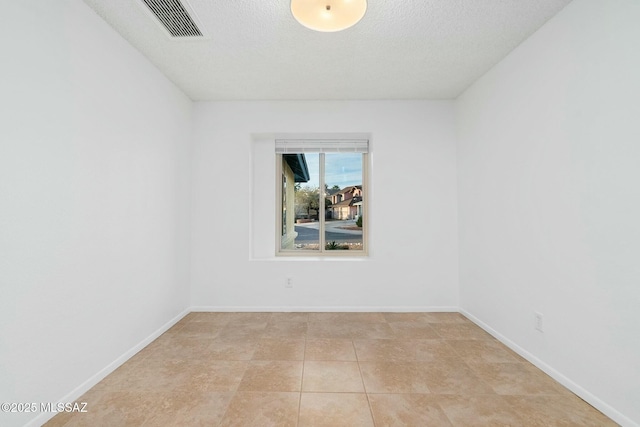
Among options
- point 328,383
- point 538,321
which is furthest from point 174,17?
point 538,321

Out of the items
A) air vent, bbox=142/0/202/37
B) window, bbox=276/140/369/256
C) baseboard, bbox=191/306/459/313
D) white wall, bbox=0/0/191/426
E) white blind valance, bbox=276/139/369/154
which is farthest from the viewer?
window, bbox=276/140/369/256

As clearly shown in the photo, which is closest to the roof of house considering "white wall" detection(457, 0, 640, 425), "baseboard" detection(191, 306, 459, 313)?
"baseboard" detection(191, 306, 459, 313)

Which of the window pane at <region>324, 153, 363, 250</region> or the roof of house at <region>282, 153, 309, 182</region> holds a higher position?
the roof of house at <region>282, 153, 309, 182</region>

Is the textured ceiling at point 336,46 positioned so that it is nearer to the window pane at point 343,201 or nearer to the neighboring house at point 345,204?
the window pane at point 343,201

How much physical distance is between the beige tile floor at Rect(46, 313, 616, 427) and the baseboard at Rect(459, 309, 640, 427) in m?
0.04

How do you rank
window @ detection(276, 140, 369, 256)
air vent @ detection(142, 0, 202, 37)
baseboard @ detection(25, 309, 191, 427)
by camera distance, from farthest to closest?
1. window @ detection(276, 140, 369, 256)
2. air vent @ detection(142, 0, 202, 37)
3. baseboard @ detection(25, 309, 191, 427)

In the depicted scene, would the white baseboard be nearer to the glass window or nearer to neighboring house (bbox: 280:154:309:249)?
Answer: the glass window

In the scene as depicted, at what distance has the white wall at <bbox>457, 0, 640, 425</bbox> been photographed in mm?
1502

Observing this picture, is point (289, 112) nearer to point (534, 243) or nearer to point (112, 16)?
point (112, 16)

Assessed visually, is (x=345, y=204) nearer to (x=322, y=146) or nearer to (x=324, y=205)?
(x=324, y=205)

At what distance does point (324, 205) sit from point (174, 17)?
98.4 inches

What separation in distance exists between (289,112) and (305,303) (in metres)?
2.35

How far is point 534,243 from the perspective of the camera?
2139 millimetres

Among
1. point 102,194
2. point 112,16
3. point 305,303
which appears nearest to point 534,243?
point 305,303
